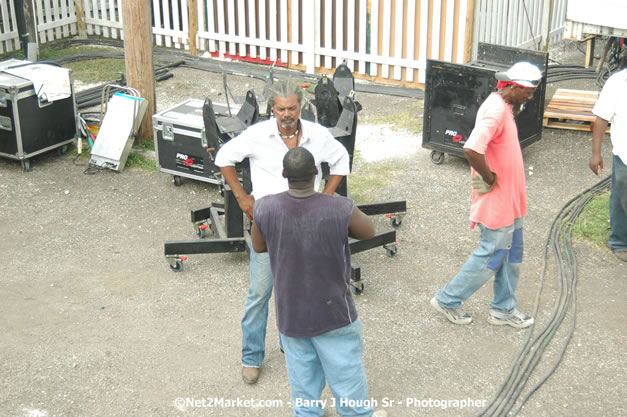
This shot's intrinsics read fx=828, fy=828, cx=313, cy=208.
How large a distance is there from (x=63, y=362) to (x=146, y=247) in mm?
1729

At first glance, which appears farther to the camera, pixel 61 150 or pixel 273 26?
pixel 273 26

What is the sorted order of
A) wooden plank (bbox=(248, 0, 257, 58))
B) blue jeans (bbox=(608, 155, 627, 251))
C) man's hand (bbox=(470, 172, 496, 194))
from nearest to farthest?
1. man's hand (bbox=(470, 172, 496, 194))
2. blue jeans (bbox=(608, 155, 627, 251))
3. wooden plank (bbox=(248, 0, 257, 58))

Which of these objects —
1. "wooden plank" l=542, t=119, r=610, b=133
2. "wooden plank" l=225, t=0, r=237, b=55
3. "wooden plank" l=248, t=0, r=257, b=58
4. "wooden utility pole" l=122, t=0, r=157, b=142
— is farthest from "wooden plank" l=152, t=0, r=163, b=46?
"wooden plank" l=542, t=119, r=610, b=133

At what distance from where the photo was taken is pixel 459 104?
8.20 m

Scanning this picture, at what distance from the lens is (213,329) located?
5617mm

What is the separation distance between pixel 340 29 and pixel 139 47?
3442 mm

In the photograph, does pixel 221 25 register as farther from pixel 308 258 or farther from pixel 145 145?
pixel 308 258

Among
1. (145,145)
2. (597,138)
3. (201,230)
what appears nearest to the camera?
(597,138)

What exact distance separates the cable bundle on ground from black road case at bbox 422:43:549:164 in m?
1.03

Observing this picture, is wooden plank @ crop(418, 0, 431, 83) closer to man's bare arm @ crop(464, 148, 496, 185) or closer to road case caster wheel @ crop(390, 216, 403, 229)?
road case caster wheel @ crop(390, 216, 403, 229)

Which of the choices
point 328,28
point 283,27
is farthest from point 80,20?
point 328,28

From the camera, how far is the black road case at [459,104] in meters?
8.01

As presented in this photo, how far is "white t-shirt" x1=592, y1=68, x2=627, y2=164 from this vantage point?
6105 mm

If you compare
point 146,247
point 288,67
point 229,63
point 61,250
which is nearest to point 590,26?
point 288,67
